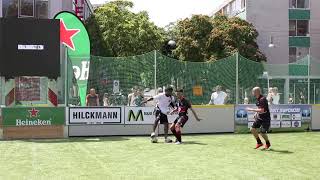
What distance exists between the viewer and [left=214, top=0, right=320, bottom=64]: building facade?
52.0 metres

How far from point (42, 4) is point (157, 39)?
14.2 metres

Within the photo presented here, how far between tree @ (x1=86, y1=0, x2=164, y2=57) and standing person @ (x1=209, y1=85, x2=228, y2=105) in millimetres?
26221

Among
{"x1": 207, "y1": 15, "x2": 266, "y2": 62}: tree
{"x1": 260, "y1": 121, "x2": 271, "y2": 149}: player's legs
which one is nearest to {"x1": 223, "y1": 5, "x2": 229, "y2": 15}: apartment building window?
{"x1": 207, "y1": 15, "x2": 266, "y2": 62}: tree

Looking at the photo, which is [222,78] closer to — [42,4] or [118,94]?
[118,94]

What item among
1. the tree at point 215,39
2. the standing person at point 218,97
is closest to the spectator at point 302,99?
the standing person at point 218,97

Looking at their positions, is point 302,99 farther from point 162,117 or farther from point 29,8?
point 29,8

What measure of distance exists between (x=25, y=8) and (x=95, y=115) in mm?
18951

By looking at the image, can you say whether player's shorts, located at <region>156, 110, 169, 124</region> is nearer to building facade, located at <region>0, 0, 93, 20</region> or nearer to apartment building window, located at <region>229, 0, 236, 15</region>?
building facade, located at <region>0, 0, 93, 20</region>

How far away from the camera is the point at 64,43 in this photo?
19.1 m

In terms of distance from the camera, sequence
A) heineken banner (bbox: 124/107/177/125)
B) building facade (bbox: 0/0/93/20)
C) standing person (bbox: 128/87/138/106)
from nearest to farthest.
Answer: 1. standing person (bbox: 128/87/138/106)
2. heineken banner (bbox: 124/107/177/125)
3. building facade (bbox: 0/0/93/20)

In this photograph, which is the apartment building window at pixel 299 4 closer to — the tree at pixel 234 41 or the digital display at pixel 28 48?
the tree at pixel 234 41

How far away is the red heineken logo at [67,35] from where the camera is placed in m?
19.1

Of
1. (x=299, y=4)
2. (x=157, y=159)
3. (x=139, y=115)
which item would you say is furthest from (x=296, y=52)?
(x=157, y=159)

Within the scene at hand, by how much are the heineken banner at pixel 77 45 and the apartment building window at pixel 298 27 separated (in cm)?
3614
